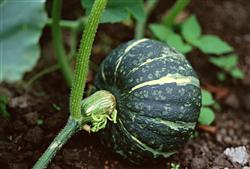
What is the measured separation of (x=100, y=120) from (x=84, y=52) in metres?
0.35

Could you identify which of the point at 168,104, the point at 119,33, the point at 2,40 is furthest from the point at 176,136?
the point at 119,33

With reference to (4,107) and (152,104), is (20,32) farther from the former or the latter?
(4,107)

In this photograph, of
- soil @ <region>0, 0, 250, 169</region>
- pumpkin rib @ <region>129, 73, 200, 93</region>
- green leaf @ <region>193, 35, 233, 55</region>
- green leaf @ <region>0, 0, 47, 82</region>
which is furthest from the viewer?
green leaf @ <region>193, 35, 233, 55</region>

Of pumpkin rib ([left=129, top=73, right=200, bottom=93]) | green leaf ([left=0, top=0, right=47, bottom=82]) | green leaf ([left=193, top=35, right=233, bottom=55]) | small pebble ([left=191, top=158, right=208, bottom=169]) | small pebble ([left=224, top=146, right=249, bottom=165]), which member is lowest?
small pebble ([left=191, top=158, right=208, bottom=169])

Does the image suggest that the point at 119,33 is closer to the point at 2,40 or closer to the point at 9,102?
the point at 9,102

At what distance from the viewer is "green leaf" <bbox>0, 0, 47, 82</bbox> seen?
1.99 m

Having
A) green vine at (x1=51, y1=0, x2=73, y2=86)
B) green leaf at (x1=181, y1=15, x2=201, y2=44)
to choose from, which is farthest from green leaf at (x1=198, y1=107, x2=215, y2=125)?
green vine at (x1=51, y1=0, x2=73, y2=86)

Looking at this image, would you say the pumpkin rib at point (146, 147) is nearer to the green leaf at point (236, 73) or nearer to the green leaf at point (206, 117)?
the green leaf at point (206, 117)

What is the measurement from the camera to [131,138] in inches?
99.0

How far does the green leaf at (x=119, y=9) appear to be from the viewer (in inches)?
102

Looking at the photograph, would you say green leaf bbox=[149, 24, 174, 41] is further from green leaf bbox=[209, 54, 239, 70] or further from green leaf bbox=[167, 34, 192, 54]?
green leaf bbox=[209, 54, 239, 70]

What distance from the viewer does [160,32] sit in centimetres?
318

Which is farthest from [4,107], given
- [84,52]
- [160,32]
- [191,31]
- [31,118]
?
[191,31]

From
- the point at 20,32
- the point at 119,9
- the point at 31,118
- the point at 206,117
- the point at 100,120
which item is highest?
the point at 20,32
